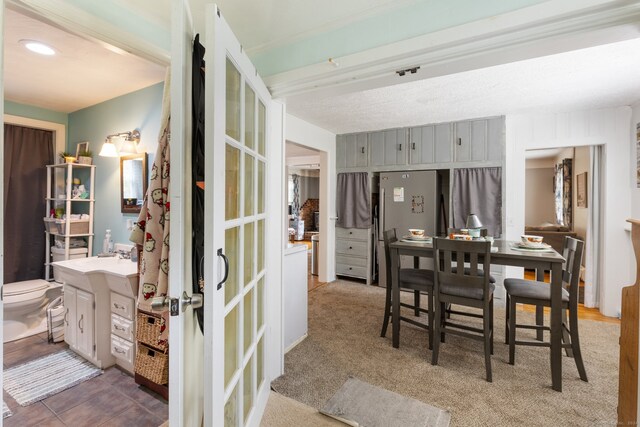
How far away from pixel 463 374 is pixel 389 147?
3.16 meters

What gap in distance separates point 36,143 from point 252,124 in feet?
11.8

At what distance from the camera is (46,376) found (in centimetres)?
215

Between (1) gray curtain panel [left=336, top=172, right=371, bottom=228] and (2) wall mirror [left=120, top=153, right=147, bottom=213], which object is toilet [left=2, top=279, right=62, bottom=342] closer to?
(2) wall mirror [left=120, top=153, right=147, bottom=213]

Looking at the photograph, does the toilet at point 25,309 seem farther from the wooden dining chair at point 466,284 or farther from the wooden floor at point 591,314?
the wooden floor at point 591,314

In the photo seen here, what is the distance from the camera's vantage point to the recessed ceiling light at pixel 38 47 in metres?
2.12

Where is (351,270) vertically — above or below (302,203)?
below

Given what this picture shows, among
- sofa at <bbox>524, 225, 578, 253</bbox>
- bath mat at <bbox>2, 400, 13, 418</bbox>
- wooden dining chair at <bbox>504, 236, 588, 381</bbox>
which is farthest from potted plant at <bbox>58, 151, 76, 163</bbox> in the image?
sofa at <bbox>524, 225, 578, 253</bbox>

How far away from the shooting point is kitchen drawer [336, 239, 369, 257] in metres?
4.68

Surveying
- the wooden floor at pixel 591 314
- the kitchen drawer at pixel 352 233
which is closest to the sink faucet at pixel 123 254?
the kitchen drawer at pixel 352 233

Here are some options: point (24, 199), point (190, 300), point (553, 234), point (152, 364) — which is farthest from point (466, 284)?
point (24, 199)

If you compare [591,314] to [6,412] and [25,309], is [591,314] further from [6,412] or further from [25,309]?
[25,309]

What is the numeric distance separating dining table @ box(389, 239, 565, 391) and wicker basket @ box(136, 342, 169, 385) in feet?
5.94

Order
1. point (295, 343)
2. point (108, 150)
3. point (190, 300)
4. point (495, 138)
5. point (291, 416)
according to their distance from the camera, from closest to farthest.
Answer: point (190, 300), point (291, 416), point (295, 343), point (108, 150), point (495, 138)

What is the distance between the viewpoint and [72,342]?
242 cm
